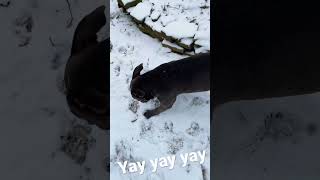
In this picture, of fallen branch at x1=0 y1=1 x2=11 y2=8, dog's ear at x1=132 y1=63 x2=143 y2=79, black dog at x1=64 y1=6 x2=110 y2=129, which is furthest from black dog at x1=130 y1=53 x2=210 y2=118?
fallen branch at x1=0 y1=1 x2=11 y2=8

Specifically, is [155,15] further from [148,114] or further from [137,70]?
[148,114]

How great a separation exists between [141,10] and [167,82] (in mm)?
267

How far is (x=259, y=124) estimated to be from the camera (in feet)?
5.02

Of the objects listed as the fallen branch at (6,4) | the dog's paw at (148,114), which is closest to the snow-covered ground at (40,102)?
the fallen branch at (6,4)

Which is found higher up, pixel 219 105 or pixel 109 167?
pixel 219 105

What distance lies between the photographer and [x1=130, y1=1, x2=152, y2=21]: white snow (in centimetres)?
154

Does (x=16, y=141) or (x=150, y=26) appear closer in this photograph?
(x=150, y=26)

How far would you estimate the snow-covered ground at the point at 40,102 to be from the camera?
1.60m

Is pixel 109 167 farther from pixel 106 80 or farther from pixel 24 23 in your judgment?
pixel 24 23

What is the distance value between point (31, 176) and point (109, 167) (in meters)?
0.30

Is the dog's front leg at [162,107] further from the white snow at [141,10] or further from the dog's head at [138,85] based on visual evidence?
the white snow at [141,10]

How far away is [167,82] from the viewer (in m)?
1.57

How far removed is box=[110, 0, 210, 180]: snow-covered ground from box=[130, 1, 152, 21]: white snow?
0.10ft

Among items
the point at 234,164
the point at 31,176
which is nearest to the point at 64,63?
the point at 31,176
